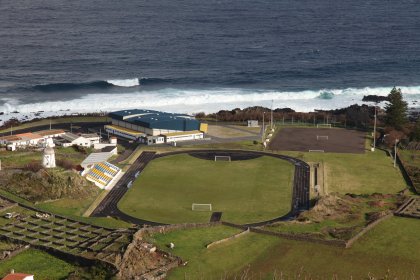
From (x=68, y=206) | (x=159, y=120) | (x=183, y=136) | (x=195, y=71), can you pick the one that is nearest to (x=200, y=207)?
(x=68, y=206)

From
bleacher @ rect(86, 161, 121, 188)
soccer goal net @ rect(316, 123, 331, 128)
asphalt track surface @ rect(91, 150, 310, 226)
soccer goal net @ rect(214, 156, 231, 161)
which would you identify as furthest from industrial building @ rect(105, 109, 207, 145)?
soccer goal net @ rect(316, 123, 331, 128)

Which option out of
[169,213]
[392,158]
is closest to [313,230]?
[169,213]

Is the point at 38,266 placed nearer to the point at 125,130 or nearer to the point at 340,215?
the point at 340,215

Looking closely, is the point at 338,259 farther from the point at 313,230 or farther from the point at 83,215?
the point at 83,215

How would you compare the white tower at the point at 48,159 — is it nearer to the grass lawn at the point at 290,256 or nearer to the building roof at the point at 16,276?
the grass lawn at the point at 290,256

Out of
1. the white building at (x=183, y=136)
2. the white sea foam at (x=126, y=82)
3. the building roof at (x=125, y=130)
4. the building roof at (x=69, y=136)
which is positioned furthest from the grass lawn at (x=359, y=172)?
the white sea foam at (x=126, y=82)

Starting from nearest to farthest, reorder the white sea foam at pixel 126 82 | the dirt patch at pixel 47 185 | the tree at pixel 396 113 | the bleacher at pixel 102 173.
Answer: the dirt patch at pixel 47 185 < the bleacher at pixel 102 173 < the tree at pixel 396 113 < the white sea foam at pixel 126 82
